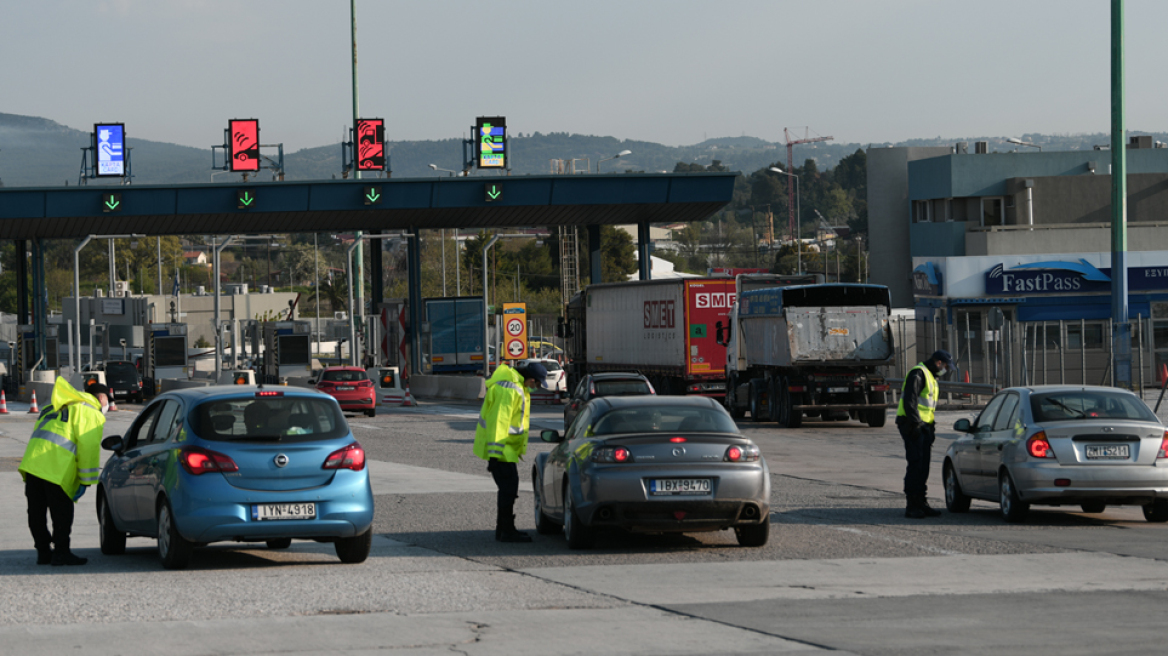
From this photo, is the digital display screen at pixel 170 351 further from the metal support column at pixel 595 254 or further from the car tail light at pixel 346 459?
the car tail light at pixel 346 459

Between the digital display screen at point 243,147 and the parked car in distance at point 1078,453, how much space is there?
3455 centimetres

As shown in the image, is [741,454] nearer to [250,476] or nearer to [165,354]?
[250,476]

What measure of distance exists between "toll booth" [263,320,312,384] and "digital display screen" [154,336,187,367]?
394 cm

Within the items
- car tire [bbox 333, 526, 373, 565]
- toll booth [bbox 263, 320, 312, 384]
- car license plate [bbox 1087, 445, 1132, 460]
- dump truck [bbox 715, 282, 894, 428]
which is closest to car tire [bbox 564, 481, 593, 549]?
car tire [bbox 333, 526, 373, 565]

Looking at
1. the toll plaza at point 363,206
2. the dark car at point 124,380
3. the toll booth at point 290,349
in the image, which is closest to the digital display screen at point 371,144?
the toll plaza at point 363,206

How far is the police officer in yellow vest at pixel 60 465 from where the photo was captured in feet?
38.9

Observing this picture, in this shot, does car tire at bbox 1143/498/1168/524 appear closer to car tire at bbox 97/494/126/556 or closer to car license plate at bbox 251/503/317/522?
car license plate at bbox 251/503/317/522

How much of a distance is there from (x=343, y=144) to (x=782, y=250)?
235 ft

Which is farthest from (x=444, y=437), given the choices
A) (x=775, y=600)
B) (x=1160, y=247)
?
(x=1160, y=247)

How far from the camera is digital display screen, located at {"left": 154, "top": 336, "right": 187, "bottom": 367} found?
60.7m

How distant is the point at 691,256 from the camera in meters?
175

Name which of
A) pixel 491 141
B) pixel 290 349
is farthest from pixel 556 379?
pixel 290 349

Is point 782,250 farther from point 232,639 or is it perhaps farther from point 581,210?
point 232,639

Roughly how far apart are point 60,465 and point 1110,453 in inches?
379
